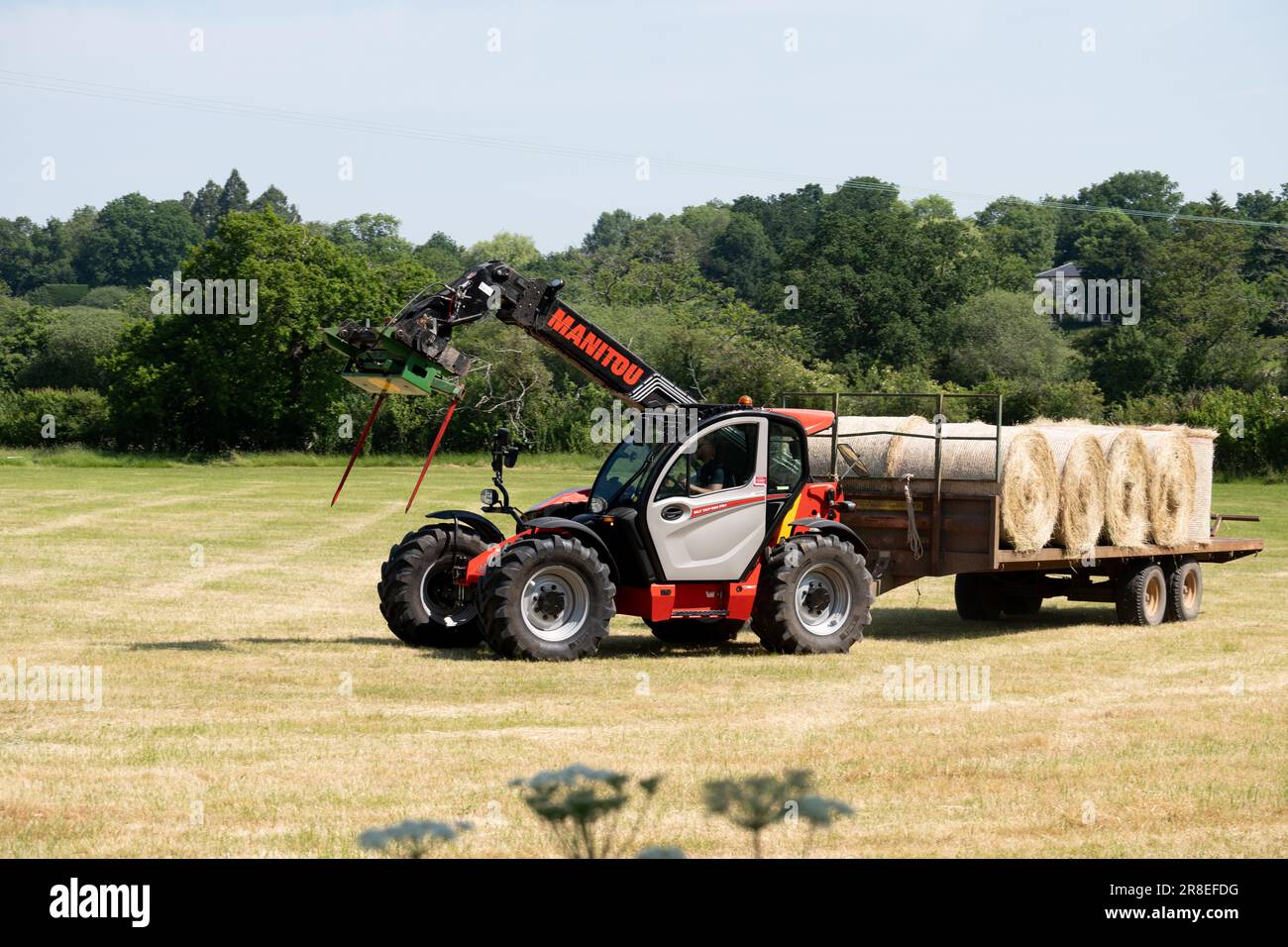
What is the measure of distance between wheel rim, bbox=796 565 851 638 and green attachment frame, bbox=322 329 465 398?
3.72m

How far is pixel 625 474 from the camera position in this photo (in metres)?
15.0

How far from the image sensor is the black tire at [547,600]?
1377 cm

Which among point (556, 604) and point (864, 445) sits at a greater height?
point (864, 445)

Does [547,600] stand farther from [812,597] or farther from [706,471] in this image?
[812,597]

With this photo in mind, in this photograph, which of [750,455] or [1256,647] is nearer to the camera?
[750,455]

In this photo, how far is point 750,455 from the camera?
14938 mm

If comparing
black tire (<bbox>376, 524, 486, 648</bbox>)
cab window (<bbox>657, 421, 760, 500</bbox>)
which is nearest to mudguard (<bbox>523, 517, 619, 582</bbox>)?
cab window (<bbox>657, 421, 760, 500</bbox>)

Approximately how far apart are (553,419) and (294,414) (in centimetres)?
1187

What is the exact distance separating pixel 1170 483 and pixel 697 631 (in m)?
5.74

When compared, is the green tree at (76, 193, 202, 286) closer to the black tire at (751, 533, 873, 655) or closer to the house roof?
the house roof

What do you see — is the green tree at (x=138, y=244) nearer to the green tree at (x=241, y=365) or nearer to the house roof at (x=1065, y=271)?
the house roof at (x=1065, y=271)
